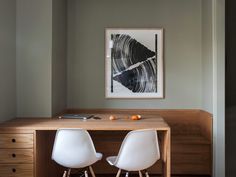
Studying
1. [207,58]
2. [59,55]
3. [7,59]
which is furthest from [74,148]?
[207,58]

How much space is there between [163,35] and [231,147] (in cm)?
184

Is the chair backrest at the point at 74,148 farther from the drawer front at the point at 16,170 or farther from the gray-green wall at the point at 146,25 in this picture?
the gray-green wall at the point at 146,25

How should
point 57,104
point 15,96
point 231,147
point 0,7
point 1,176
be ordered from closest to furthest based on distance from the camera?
point 1,176
point 0,7
point 15,96
point 57,104
point 231,147

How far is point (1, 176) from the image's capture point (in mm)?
2500

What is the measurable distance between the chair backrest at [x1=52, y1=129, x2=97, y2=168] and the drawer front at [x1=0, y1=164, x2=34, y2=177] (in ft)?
0.88

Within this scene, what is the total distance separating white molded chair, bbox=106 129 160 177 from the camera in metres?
2.41

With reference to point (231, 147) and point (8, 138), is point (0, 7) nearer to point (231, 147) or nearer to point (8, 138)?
point (8, 138)

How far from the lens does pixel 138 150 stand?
7.97ft

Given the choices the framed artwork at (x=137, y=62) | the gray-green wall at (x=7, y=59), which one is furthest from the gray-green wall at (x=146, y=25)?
the gray-green wall at (x=7, y=59)

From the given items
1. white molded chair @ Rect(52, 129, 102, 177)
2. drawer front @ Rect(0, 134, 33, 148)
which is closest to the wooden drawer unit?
drawer front @ Rect(0, 134, 33, 148)

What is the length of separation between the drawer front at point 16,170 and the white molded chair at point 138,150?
79cm

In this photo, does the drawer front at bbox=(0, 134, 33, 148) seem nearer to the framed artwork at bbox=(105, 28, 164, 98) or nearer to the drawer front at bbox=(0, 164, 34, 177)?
the drawer front at bbox=(0, 164, 34, 177)

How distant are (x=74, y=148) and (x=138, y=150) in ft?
1.84

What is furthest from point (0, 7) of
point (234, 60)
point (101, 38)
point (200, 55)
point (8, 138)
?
point (234, 60)
